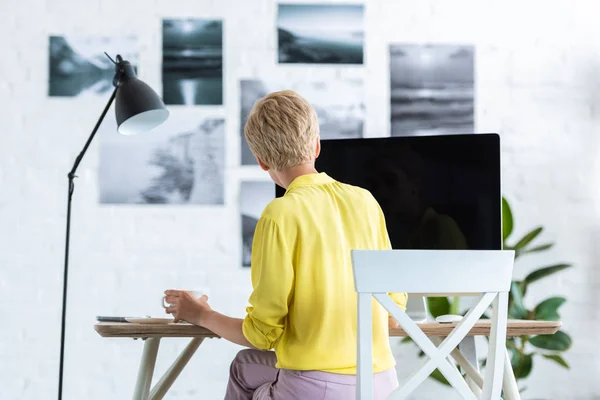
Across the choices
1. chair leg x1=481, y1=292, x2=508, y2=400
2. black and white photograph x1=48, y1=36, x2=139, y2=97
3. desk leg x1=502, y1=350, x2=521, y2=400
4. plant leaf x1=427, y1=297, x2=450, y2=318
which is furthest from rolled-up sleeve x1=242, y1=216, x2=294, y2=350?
black and white photograph x1=48, y1=36, x2=139, y2=97

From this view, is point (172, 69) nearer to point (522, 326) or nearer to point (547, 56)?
point (547, 56)

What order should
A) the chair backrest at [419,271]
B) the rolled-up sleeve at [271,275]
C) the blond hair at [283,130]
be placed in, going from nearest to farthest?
the chair backrest at [419,271], the rolled-up sleeve at [271,275], the blond hair at [283,130]

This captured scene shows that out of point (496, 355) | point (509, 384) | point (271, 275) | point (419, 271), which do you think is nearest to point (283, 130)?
point (271, 275)

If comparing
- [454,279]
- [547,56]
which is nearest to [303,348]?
[454,279]

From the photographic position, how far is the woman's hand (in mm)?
1689

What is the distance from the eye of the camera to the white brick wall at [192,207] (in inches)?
115

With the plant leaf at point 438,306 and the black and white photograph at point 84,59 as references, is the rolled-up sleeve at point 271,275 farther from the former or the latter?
the black and white photograph at point 84,59

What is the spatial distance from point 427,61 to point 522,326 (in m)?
1.42

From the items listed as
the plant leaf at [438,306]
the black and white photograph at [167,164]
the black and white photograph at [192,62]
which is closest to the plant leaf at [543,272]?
the plant leaf at [438,306]

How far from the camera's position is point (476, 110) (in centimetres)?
304

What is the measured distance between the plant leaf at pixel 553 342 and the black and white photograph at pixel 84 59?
6.12ft

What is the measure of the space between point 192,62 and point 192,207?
1.86 ft

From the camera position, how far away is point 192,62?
2979 millimetres

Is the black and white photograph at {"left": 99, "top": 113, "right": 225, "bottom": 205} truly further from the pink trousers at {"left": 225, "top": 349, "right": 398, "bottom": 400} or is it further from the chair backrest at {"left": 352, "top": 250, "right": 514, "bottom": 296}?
the chair backrest at {"left": 352, "top": 250, "right": 514, "bottom": 296}
